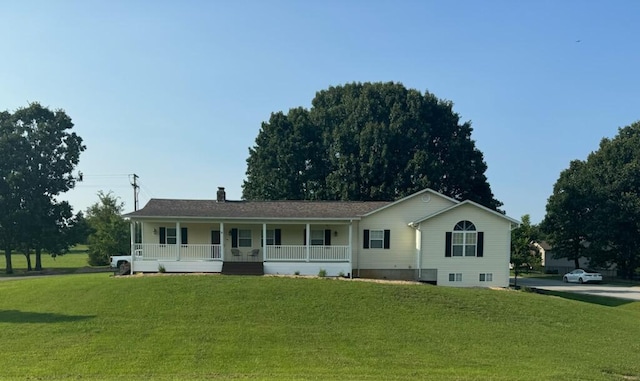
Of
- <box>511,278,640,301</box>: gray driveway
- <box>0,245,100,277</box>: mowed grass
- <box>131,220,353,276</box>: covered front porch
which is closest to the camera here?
<box>131,220,353,276</box>: covered front porch

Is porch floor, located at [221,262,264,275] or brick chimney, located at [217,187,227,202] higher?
brick chimney, located at [217,187,227,202]

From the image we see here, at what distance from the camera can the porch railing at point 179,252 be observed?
23.9m

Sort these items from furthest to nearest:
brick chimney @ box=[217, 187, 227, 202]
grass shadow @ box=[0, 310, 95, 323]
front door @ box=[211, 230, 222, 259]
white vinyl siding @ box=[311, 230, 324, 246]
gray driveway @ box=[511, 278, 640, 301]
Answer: gray driveway @ box=[511, 278, 640, 301]
brick chimney @ box=[217, 187, 227, 202]
white vinyl siding @ box=[311, 230, 324, 246]
front door @ box=[211, 230, 222, 259]
grass shadow @ box=[0, 310, 95, 323]

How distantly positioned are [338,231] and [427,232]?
205 inches

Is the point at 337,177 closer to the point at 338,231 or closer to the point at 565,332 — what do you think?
the point at 338,231

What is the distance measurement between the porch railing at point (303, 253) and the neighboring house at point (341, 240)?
2.2 inches

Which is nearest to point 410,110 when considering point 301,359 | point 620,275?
point 620,275

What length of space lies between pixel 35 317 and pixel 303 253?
13254 mm

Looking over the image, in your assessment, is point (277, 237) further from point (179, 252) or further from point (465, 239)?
point (465, 239)

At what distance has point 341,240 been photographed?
26297 mm

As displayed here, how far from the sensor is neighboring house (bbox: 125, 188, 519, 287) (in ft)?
79.4

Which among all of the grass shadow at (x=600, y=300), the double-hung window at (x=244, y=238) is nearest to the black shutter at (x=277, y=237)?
the double-hung window at (x=244, y=238)

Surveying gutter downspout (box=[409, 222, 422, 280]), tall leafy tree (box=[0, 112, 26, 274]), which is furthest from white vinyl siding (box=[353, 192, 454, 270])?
tall leafy tree (box=[0, 112, 26, 274])

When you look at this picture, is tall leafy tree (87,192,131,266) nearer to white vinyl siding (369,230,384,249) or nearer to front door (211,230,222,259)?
front door (211,230,222,259)
